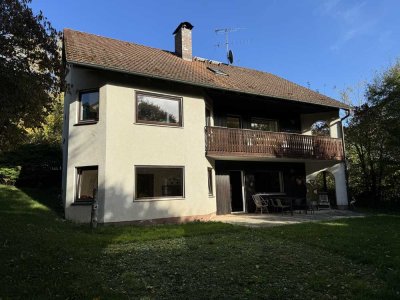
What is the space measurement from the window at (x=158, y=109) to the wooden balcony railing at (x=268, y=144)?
158cm

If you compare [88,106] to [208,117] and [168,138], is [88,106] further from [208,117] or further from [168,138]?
[208,117]

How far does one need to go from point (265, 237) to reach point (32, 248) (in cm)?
567

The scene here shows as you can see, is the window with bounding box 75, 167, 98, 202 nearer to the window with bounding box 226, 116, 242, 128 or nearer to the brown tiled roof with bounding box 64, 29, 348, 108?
the brown tiled roof with bounding box 64, 29, 348, 108

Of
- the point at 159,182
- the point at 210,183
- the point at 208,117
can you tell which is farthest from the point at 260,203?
the point at 159,182

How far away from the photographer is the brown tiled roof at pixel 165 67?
13211 mm

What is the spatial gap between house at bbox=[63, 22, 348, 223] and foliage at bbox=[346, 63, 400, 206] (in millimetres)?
2942

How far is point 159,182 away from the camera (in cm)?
1359

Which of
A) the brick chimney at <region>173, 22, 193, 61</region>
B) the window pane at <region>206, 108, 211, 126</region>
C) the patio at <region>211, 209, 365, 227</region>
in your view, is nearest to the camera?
the patio at <region>211, 209, 365, 227</region>

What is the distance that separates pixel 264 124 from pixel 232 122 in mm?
2115

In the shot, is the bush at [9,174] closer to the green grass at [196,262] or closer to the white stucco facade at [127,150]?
the white stucco facade at [127,150]

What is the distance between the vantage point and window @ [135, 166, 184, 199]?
1318cm

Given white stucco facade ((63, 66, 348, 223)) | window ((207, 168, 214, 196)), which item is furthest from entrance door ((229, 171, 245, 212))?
white stucco facade ((63, 66, 348, 223))

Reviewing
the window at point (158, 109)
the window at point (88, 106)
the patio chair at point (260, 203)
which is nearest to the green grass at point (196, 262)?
the window at point (88, 106)

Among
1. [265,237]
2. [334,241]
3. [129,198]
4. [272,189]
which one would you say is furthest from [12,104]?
[272,189]
